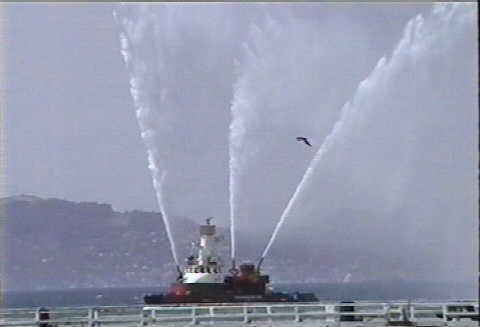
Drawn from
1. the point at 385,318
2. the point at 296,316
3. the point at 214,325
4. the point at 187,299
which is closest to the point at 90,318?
the point at 214,325

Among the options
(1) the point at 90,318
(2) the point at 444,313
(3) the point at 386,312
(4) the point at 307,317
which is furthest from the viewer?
(4) the point at 307,317

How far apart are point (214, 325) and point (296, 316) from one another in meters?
3.32

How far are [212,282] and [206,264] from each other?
2.11m

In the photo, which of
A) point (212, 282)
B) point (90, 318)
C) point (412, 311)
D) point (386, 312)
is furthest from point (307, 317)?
point (212, 282)

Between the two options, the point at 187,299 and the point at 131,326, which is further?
the point at 187,299

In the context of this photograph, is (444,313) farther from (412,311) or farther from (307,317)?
(307,317)

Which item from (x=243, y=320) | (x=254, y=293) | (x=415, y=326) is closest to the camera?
(x=415, y=326)

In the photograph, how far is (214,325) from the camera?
4284 centimetres

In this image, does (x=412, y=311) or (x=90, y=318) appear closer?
(x=412, y=311)

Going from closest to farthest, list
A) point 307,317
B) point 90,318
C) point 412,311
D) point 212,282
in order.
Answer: point 412,311 → point 90,318 → point 307,317 → point 212,282

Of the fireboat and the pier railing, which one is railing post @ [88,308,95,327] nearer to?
the pier railing

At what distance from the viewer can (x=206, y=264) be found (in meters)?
84.8

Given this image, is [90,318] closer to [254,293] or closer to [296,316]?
[296,316]

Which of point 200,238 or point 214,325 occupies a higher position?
point 200,238
